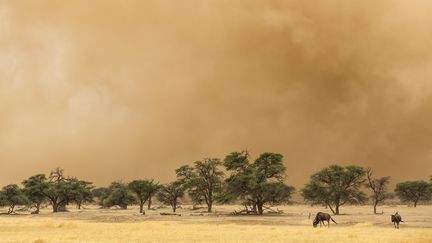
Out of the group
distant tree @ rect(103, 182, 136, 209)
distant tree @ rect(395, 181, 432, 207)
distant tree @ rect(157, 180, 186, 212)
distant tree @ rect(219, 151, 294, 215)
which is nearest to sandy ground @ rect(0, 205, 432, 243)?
distant tree @ rect(219, 151, 294, 215)

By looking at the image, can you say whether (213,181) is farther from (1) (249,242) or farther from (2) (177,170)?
(1) (249,242)

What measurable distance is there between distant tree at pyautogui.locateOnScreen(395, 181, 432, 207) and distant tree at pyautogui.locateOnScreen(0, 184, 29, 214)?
142678 millimetres

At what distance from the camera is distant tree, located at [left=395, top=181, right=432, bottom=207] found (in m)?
183

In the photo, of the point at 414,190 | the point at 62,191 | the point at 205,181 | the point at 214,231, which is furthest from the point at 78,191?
the point at 414,190

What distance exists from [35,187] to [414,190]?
5644 inches

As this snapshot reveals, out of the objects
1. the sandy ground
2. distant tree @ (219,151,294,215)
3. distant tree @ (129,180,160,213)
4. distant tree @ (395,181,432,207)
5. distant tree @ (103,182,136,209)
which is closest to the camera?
the sandy ground

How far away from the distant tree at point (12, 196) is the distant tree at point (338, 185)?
3126 inches

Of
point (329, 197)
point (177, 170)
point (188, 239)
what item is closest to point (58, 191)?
point (177, 170)

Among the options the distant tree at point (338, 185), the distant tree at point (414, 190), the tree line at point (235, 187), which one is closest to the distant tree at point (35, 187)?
the tree line at point (235, 187)

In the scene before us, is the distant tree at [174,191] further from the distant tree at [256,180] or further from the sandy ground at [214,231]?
the sandy ground at [214,231]

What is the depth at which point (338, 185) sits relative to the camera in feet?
320

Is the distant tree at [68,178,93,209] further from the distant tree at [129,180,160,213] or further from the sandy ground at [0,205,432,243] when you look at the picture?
the sandy ground at [0,205,432,243]

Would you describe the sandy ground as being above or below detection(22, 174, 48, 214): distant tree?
below

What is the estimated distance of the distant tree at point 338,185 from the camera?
9619 centimetres
